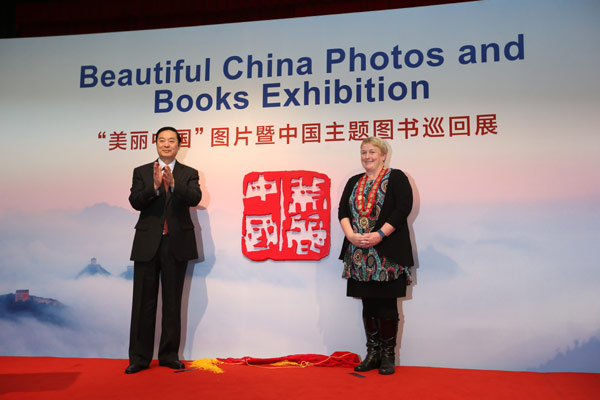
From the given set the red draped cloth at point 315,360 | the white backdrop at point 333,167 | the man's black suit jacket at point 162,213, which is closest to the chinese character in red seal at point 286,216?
the white backdrop at point 333,167

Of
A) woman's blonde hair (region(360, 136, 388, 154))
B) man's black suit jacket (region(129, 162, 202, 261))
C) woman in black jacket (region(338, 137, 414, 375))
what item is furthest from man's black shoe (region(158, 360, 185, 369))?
woman's blonde hair (region(360, 136, 388, 154))

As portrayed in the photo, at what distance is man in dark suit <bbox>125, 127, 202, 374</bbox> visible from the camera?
3262mm

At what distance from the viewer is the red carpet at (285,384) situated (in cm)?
266

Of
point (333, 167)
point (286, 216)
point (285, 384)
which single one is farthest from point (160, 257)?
point (333, 167)

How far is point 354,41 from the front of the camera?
12.3 ft

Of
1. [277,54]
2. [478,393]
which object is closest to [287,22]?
[277,54]

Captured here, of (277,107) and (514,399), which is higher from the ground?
(277,107)

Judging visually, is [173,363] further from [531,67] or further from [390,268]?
[531,67]

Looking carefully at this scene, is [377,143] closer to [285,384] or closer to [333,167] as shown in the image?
[333,167]

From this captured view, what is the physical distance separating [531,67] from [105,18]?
11.0 ft

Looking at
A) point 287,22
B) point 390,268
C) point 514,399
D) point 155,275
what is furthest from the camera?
point 287,22

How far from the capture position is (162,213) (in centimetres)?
334

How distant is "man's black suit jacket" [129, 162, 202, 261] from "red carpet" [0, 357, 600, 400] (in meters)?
0.73

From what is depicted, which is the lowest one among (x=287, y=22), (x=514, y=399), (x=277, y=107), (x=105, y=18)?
(x=514, y=399)
